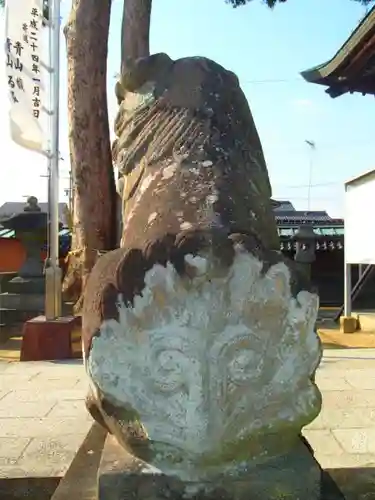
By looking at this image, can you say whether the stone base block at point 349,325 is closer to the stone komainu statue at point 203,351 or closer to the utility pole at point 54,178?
the utility pole at point 54,178

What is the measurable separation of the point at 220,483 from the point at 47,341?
13.9 ft

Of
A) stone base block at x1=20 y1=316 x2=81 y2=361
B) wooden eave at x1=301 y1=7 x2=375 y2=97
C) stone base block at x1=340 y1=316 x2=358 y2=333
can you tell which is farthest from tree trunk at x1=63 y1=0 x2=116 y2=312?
stone base block at x1=340 y1=316 x2=358 y2=333

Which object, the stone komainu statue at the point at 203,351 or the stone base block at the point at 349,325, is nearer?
the stone komainu statue at the point at 203,351

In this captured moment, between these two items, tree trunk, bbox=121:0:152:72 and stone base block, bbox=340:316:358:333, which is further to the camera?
stone base block, bbox=340:316:358:333

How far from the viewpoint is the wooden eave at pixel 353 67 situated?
5375 millimetres

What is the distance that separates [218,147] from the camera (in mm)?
1538

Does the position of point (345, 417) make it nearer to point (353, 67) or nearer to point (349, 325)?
point (353, 67)

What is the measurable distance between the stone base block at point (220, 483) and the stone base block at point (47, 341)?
3.96m

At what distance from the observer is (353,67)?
5.82 meters

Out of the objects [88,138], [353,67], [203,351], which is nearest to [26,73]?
[88,138]

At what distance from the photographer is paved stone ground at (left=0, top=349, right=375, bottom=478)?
2295 millimetres

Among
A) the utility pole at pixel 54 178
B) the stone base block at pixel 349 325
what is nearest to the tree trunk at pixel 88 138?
the utility pole at pixel 54 178

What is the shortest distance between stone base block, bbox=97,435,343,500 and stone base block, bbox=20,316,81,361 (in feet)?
13.0

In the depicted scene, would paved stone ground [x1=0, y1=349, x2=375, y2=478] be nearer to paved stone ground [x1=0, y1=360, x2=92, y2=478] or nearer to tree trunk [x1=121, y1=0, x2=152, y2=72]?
paved stone ground [x1=0, y1=360, x2=92, y2=478]
